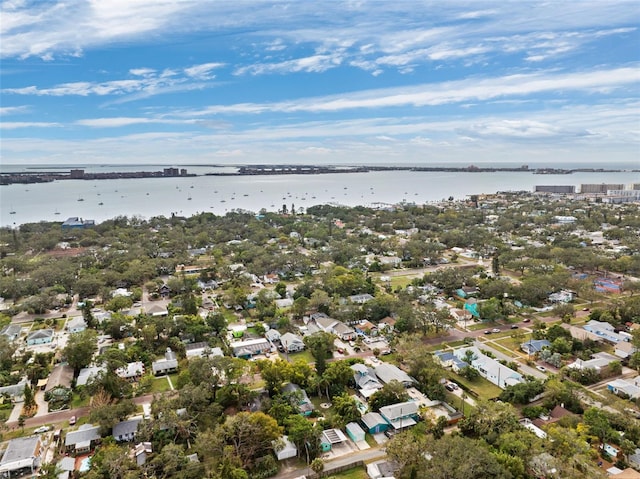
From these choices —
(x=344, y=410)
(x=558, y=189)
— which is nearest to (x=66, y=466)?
(x=344, y=410)

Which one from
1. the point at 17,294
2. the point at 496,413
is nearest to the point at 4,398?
the point at 17,294

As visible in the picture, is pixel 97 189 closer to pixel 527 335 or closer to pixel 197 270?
pixel 197 270

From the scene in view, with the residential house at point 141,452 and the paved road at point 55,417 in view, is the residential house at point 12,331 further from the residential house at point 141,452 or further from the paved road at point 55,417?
the residential house at point 141,452

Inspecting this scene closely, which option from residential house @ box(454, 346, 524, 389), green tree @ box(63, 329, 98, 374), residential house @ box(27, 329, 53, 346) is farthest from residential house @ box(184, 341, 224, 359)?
residential house @ box(454, 346, 524, 389)

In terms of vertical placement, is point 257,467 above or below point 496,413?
below

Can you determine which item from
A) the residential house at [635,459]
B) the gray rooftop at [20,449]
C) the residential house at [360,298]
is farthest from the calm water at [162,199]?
the residential house at [635,459]

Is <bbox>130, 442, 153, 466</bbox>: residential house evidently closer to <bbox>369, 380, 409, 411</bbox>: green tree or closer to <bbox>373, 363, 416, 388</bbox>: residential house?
<bbox>369, 380, 409, 411</bbox>: green tree
